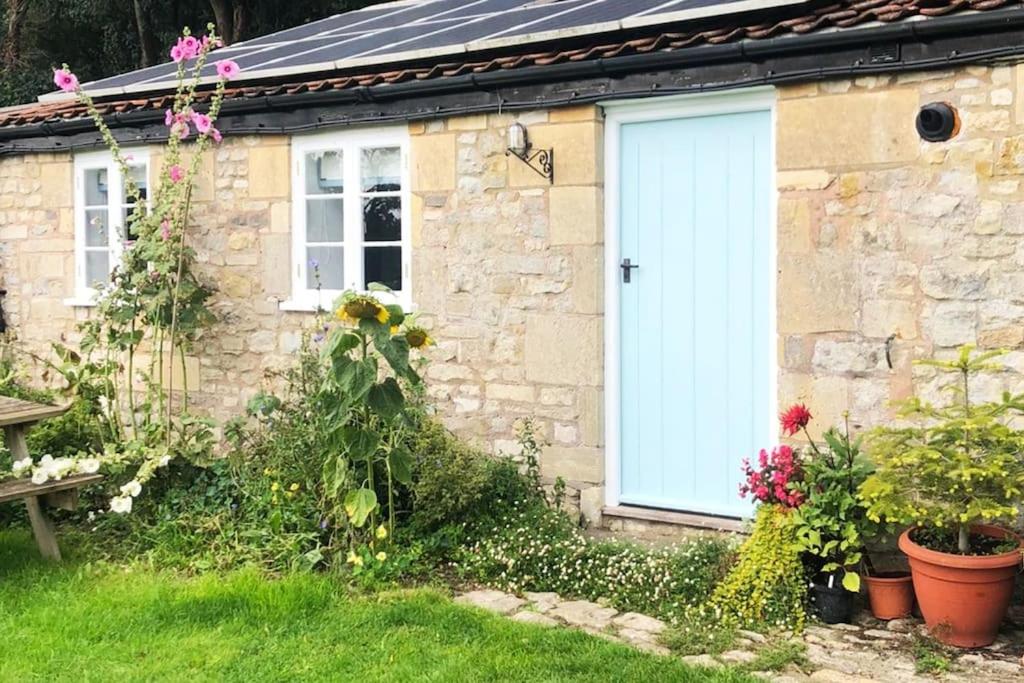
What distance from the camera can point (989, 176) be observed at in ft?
17.7

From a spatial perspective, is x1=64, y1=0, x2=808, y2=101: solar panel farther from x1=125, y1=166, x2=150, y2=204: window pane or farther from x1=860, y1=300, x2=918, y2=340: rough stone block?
x1=860, y1=300, x2=918, y2=340: rough stone block

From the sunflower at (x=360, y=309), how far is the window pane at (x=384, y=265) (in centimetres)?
214

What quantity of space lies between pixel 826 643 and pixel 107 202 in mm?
7281

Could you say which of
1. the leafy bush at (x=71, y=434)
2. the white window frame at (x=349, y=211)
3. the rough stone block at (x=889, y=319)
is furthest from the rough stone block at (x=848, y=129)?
the leafy bush at (x=71, y=434)

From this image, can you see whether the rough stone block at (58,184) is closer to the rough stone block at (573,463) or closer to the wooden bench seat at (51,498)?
the wooden bench seat at (51,498)

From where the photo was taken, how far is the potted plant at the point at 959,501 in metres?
4.83

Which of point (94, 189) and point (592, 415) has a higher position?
point (94, 189)

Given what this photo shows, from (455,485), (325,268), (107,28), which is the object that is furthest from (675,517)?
(107,28)

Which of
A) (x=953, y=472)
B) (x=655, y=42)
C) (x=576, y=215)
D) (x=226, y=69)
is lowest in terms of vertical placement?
(x=953, y=472)

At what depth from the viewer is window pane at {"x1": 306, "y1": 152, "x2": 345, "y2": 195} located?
26.5 ft

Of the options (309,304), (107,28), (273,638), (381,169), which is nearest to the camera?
(273,638)

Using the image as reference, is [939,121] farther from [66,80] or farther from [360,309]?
[66,80]

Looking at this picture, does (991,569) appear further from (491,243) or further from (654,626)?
(491,243)

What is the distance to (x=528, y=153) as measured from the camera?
6.92 meters
